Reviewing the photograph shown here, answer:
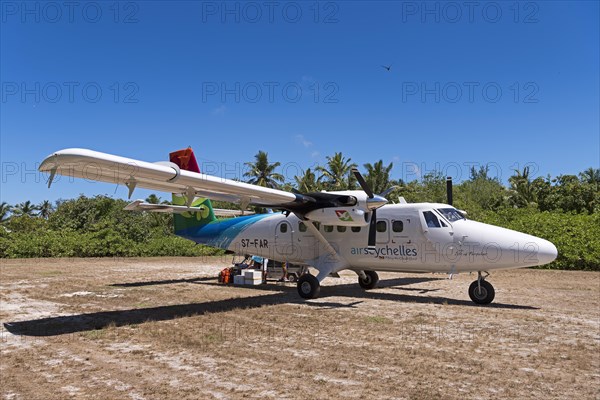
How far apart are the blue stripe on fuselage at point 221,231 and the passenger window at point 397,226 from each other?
4.95m

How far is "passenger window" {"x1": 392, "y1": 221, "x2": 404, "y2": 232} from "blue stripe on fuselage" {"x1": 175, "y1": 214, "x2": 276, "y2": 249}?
16.3ft

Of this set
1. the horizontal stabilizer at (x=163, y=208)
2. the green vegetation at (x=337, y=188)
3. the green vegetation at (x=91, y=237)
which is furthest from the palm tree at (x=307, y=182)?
the horizontal stabilizer at (x=163, y=208)

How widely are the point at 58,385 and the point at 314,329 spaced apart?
4.55 m

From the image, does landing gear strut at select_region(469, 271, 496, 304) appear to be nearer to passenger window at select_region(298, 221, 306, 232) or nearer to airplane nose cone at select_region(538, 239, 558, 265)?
airplane nose cone at select_region(538, 239, 558, 265)

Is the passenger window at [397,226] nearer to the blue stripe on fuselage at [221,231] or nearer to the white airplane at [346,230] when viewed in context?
the white airplane at [346,230]

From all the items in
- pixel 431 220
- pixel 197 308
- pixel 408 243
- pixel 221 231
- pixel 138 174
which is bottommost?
pixel 197 308

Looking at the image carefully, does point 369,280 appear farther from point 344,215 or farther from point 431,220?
point 431,220

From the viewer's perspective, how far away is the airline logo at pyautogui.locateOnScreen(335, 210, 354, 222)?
12.8 m

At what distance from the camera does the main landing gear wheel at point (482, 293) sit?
11516 mm

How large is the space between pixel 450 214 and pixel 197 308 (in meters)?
7.41

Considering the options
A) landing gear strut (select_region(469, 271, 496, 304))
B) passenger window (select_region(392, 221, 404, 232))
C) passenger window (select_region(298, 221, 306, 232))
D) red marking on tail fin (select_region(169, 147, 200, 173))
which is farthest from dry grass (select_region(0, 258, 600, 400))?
red marking on tail fin (select_region(169, 147, 200, 173))

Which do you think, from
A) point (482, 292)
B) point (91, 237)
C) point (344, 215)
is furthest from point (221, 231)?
point (91, 237)

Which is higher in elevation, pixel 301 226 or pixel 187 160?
pixel 187 160

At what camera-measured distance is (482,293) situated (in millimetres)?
11625
